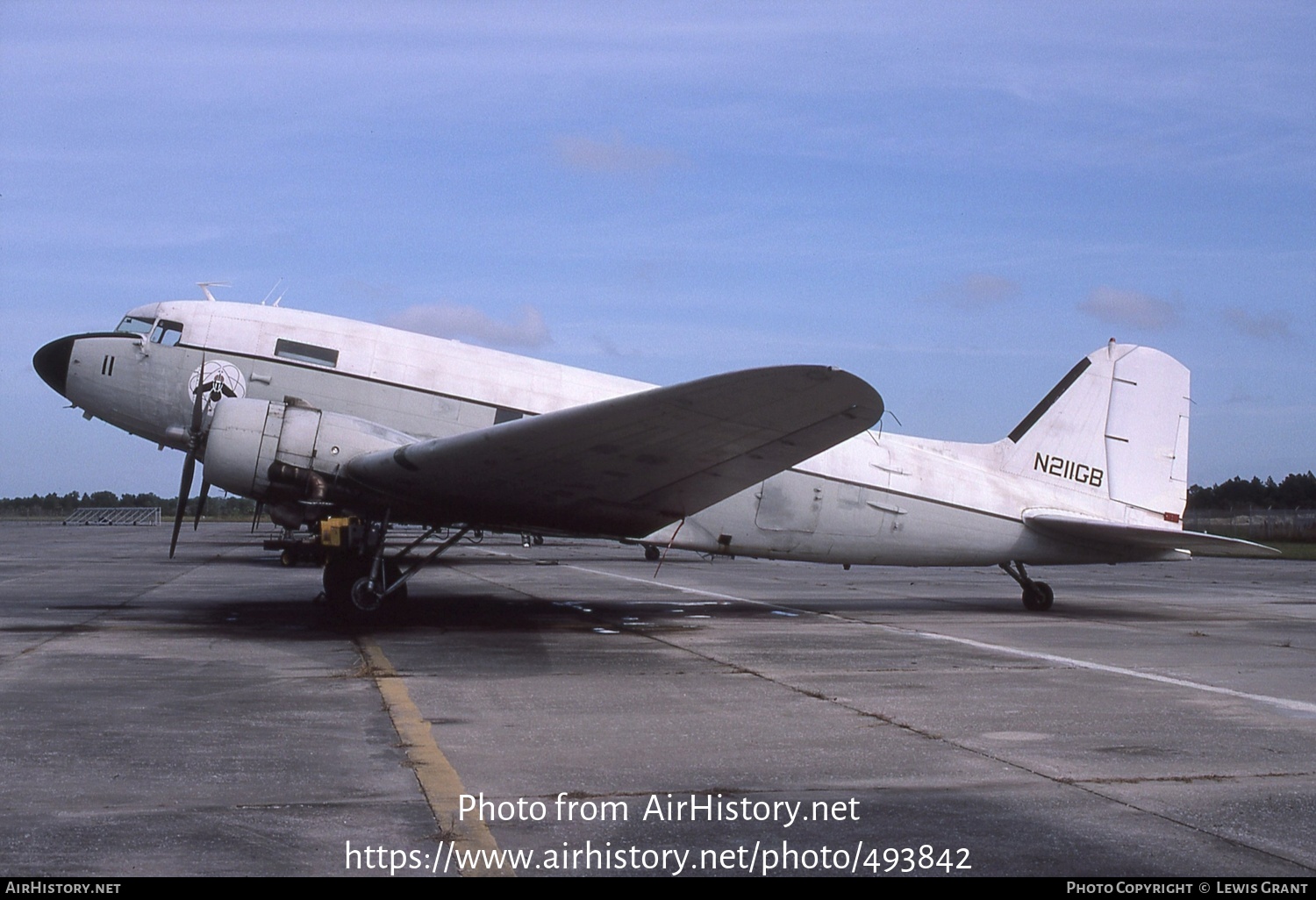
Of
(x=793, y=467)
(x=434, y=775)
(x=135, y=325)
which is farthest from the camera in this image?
(x=135, y=325)

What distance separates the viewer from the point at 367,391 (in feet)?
43.5

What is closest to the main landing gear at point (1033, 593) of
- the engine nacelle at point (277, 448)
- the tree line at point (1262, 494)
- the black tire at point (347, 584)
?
the black tire at point (347, 584)

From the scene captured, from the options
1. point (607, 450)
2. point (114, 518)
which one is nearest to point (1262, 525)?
point (607, 450)

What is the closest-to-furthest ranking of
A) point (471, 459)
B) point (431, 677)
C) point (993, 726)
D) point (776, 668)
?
point (993, 726)
point (431, 677)
point (776, 668)
point (471, 459)

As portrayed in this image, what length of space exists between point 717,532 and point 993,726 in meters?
7.19

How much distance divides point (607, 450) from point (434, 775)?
18.9 ft

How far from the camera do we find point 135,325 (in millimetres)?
13695

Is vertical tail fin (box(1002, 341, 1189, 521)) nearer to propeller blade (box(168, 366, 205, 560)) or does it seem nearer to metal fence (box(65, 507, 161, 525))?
propeller blade (box(168, 366, 205, 560))

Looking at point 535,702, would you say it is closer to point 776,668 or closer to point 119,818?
point 776,668

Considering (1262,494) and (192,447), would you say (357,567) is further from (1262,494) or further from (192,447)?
(1262,494)

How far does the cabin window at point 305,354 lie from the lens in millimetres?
13242

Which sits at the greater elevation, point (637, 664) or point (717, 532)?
point (717, 532)

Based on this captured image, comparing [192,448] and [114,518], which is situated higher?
[192,448]
